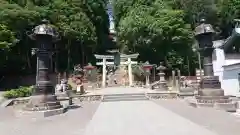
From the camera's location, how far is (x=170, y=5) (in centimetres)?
3341

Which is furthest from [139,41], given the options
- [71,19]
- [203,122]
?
[203,122]

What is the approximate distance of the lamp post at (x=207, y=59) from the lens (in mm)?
10594

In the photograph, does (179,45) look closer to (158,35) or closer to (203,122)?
(158,35)

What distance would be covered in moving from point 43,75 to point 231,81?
1476 centimetres

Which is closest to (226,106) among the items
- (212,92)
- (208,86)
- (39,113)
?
(212,92)

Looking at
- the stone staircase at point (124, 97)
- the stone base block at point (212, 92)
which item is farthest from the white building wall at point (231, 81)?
the stone base block at point (212, 92)

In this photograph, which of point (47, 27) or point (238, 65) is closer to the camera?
point (47, 27)

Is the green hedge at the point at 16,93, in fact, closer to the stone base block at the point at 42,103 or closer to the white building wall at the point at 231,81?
the stone base block at the point at 42,103

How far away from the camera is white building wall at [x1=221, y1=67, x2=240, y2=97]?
18.1 meters

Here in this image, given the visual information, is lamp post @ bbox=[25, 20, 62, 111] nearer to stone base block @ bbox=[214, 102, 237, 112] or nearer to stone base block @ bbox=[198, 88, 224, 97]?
stone base block @ bbox=[198, 88, 224, 97]

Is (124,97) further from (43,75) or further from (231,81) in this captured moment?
(231,81)

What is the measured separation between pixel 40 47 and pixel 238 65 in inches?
548

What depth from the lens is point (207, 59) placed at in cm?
1094

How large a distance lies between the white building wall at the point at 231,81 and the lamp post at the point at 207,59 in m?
7.80
